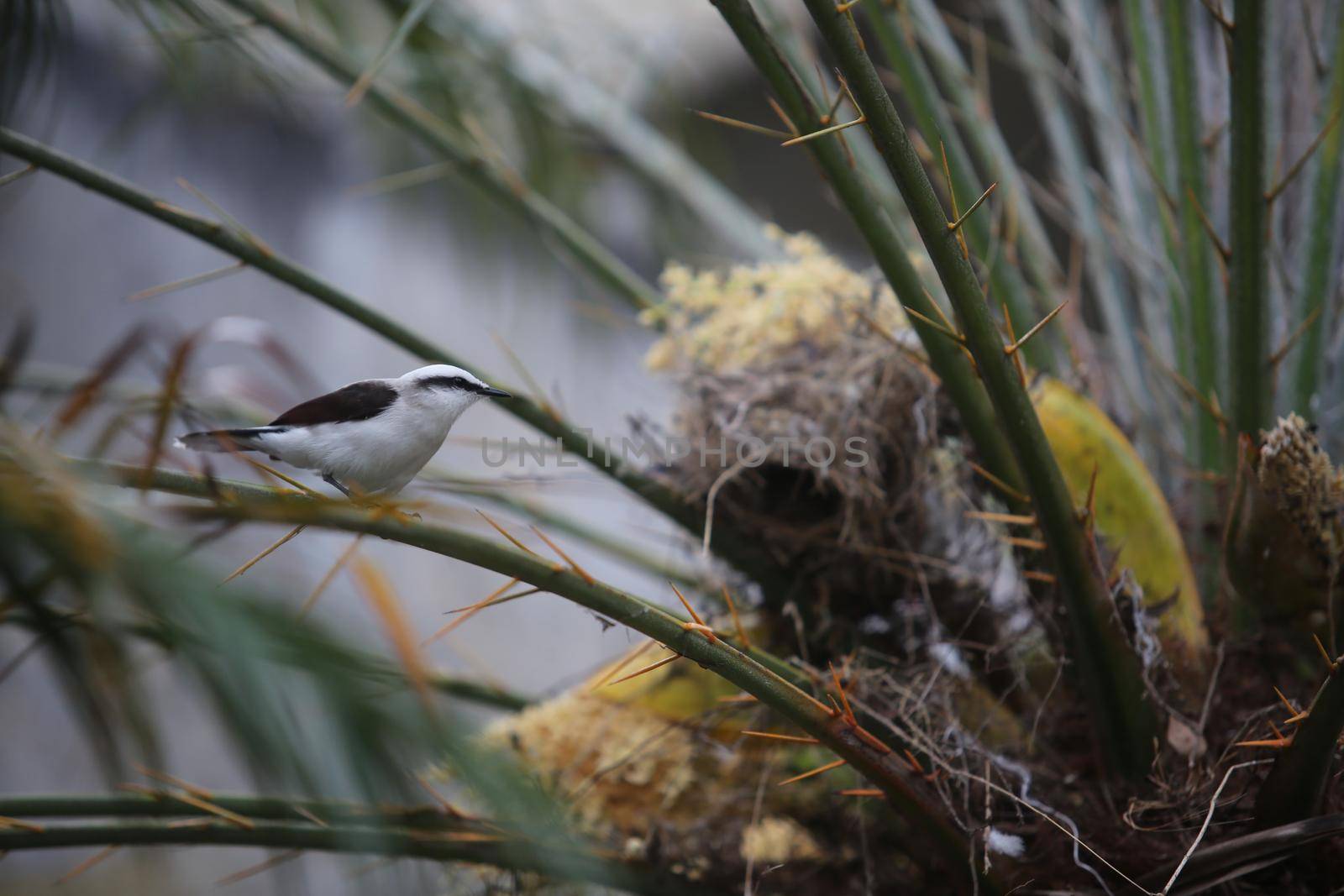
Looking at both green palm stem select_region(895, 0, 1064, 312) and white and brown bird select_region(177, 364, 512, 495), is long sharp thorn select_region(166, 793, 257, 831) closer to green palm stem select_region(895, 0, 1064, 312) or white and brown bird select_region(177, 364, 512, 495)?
white and brown bird select_region(177, 364, 512, 495)

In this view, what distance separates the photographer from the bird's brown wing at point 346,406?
347mm

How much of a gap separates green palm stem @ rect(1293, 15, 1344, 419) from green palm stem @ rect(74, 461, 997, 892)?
45cm

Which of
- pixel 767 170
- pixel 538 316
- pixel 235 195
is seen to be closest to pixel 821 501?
pixel 538 316

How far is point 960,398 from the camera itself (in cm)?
57

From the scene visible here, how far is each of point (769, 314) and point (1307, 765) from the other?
17.2 inches

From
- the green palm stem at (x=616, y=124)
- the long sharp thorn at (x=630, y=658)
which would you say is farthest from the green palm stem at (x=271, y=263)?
the green palm stem at (x=616, y=124)

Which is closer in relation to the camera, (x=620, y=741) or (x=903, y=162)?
(x=903, y=162)

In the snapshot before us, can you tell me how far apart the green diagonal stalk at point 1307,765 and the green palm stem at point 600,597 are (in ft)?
0.50

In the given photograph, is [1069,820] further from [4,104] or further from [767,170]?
[767,170]

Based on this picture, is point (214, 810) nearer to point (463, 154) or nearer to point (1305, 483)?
point (463, 154)

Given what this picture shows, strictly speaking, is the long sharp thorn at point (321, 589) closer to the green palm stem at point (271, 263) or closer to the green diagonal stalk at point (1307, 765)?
the green palm stem at point (271, 263)

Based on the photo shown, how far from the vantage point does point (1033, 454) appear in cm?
51

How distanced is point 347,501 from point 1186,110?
70 centimetres

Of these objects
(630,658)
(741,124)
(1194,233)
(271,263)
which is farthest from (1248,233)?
(271,263)
